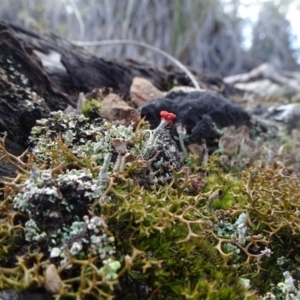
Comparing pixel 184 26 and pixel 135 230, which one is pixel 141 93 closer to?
pixel 135 230

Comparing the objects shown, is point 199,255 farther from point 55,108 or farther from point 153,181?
point 55,108

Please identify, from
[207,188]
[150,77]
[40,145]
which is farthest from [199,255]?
[150,77]

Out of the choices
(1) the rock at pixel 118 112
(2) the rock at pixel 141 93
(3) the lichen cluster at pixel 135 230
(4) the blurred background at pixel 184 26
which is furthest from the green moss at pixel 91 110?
(4) the blurred background at pixel 184 26

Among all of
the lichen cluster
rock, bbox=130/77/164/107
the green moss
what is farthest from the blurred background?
the lichen cluster

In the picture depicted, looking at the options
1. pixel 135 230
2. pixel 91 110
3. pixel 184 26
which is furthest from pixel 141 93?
pixel 184 26

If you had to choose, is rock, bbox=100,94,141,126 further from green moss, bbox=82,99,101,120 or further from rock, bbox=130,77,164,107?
rock, bbox=130,77,164,107

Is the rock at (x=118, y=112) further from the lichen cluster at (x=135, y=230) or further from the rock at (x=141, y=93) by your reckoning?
the rock at (x=141, y=93)
